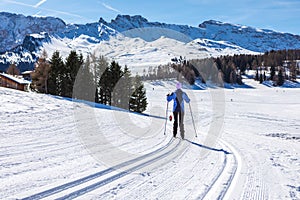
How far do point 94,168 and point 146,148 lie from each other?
2.51 m

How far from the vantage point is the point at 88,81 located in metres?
35.6

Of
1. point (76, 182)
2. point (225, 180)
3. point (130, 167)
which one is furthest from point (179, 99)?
point (76, 182)

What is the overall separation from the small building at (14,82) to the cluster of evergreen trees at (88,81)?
4.07m

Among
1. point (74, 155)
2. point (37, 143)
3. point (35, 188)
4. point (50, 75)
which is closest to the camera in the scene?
point (35, 188)

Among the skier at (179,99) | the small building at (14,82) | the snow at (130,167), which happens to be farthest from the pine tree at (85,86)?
the skier at (179,99)

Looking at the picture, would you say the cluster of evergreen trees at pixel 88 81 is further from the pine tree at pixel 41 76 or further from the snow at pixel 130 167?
the snow at pixel 130 167

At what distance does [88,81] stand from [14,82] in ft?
50.7

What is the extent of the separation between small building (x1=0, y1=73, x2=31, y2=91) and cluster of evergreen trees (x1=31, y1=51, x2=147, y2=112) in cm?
407

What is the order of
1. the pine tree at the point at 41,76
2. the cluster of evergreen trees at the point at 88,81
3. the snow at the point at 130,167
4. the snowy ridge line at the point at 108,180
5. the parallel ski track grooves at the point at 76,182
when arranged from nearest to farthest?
the parallel ski track grooves at the point at 76,182, the snowy ridge line at the point at 108,180, the snow at the point at 130,167, the cluster of evergreen trees at the point at 88,81, the pine tree at the point at 41,76

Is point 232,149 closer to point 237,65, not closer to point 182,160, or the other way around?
point 182,160

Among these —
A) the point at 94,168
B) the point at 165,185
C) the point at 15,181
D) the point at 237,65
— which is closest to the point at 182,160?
the point at 165,185

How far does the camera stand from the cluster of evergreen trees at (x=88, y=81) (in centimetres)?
3597

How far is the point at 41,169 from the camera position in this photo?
17.9 ft

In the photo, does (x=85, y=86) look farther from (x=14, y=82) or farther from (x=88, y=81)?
(x=14, y=82)
